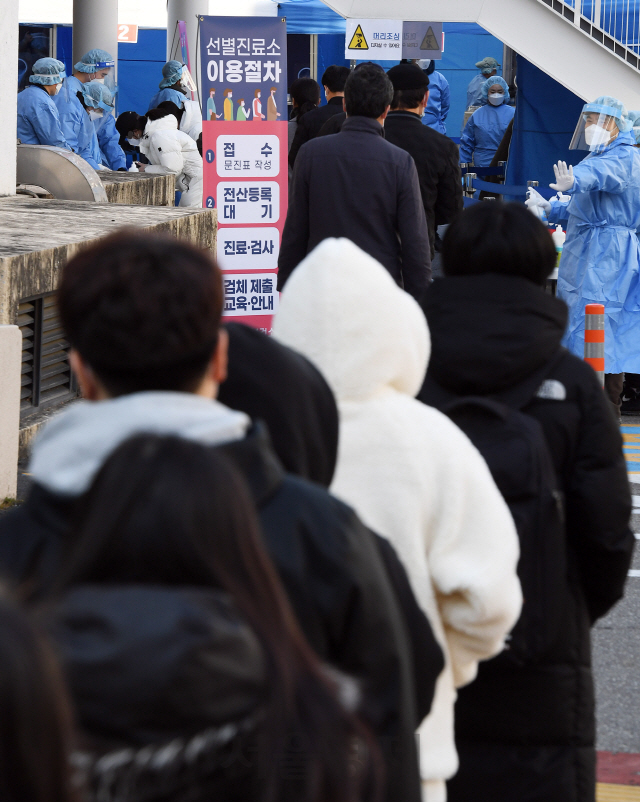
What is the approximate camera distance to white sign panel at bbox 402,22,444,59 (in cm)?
1396

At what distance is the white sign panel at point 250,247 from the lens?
8.38 meters

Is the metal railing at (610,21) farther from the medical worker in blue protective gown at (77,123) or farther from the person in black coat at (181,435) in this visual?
the person in black coat at (181,435)

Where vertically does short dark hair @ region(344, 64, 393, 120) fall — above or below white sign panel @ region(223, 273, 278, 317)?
above

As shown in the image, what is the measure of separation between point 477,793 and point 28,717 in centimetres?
164

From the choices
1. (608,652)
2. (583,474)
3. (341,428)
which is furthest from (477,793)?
(608,652)

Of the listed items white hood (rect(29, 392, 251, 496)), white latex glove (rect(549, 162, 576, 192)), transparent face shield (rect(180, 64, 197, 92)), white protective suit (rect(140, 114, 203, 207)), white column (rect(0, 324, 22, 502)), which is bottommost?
white column (rect(0, 324, 22, 502))

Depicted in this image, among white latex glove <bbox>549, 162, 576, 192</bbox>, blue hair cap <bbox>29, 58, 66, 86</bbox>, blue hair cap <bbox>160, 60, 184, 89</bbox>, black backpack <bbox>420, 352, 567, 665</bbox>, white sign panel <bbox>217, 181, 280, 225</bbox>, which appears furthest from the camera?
blue hair cap <bbox>160, 60, 184, 89</bbox>

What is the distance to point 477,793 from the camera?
2340 millimetres

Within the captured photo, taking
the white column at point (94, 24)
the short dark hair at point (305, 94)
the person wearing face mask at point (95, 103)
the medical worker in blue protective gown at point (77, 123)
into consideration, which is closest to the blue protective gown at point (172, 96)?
the person wearing face mask at point (95, 103)

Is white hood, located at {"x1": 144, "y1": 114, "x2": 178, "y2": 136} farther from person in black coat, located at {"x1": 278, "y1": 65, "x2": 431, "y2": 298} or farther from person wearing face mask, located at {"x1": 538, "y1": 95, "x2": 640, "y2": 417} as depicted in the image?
person in black coat, located at {"x1": 278, "y1": 65, "x2": 431, "y2": 298}

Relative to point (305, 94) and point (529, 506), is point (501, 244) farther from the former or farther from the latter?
point (305, 94)

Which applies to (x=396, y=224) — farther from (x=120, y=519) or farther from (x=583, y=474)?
(x=120, y=519)

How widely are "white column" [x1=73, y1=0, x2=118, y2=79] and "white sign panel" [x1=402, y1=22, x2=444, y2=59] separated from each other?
25.0 ft

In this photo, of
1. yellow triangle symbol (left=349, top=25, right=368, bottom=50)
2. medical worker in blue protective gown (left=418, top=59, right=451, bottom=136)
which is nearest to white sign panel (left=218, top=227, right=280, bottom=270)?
yellow triangle symbol (left=349, top=25, right=368, bottom=50)
